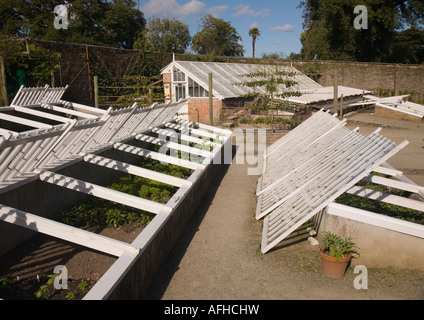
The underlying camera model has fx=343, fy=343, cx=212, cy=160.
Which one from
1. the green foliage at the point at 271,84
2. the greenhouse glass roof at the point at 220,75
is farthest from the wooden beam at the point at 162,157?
the greenhouse glass roof at the point at 220,75

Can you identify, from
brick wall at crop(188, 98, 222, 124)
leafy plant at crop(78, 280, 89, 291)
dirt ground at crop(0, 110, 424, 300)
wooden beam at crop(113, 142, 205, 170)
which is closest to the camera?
leafy plant at crop(78, 280, 89, 291)

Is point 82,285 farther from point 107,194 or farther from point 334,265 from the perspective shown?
point 334,265

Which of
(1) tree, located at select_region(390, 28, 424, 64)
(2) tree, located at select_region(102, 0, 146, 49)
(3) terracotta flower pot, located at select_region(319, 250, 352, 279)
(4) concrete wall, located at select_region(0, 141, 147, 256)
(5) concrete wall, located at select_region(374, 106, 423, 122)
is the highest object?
(2) tree, located at select_region(102, 0, 146, 49)

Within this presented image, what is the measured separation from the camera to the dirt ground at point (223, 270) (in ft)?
12.4

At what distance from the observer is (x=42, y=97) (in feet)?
33.1

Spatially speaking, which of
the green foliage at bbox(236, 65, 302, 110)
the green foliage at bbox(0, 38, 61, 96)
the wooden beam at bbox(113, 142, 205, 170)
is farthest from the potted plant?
the green foliage at bbox(0, 38, 61, 96)

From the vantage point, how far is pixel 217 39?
51.7 m

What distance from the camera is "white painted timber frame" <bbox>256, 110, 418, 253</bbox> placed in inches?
173

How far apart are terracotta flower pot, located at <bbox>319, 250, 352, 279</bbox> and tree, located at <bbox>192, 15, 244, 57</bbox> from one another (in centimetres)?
4522

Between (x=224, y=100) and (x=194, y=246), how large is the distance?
12700mm

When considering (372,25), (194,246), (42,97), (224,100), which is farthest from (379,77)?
(194,246)

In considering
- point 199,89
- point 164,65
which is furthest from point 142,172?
point 164,65

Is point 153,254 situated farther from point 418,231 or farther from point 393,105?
point 393,105

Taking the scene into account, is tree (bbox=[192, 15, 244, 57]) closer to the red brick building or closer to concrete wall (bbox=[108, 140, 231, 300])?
the red brick building
